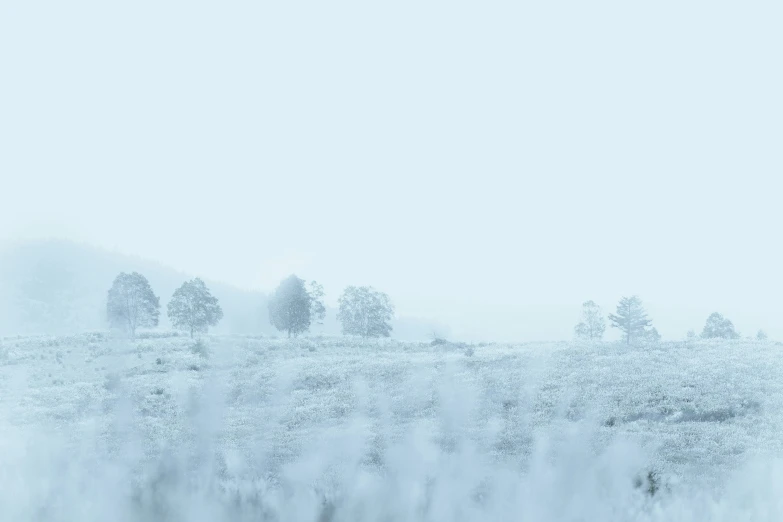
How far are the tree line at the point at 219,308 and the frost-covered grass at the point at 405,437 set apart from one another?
72.6 ft

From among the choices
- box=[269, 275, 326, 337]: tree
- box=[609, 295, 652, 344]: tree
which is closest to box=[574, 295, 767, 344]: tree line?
box=[609, 295, 652, 344]: tree

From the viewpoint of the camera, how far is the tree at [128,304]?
62094 mm

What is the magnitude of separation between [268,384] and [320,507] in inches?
784

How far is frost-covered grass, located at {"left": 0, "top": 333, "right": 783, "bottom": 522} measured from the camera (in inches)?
492

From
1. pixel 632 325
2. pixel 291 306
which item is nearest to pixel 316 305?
pixel 291 306

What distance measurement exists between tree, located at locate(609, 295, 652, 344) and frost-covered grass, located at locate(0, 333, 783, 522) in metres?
14.4

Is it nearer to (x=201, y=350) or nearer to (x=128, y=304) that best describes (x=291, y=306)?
(x=128, y=304)

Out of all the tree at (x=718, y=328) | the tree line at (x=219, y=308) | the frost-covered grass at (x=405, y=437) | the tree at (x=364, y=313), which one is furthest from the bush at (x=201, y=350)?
the tree at (x=718, y=328)

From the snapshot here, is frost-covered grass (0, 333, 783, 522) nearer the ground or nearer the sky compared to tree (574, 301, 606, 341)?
nearer the ground

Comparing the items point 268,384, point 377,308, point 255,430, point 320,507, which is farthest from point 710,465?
point 377,308

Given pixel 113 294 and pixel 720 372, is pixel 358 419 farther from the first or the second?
pixel 113 294

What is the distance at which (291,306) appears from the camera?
65062 millimetres

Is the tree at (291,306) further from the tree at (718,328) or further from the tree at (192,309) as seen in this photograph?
the tree at (718,328)

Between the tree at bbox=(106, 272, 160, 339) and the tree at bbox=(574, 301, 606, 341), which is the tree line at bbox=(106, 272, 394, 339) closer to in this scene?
the tree at bbox=(106, 272, 160, 339)
